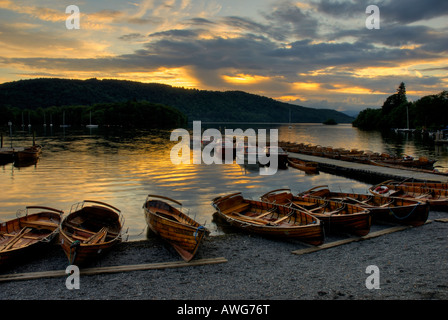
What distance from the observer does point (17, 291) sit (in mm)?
9961

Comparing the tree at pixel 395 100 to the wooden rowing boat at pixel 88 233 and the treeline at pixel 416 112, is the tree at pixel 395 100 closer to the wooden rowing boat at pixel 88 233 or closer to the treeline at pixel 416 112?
the treeline at pixel 416 112

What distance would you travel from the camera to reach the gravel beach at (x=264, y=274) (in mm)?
9484

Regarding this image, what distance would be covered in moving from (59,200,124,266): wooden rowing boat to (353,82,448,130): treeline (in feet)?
448

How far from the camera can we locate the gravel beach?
31.1 feet

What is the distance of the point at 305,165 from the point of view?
130ft

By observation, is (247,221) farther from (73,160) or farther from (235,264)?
(73,160)

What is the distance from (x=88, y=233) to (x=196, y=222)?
4452 millimetres

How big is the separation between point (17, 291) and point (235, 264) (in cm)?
664

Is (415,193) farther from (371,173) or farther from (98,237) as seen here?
(98,237)

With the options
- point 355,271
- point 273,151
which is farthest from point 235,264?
point 273,151

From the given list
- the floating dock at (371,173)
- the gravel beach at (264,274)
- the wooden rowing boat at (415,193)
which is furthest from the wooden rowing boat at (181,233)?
the floating dock at (371,173)

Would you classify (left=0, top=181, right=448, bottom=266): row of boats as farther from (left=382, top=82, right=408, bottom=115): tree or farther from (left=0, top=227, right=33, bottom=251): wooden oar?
(left=382, top=82, right=408, bottom=115): tree

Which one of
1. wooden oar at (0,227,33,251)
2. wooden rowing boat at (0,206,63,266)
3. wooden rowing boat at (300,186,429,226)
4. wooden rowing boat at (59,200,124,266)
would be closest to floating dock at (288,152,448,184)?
wooden rowing boat at (300,186,429,226)

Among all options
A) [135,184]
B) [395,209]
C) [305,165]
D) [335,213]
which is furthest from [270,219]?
[305,165]
